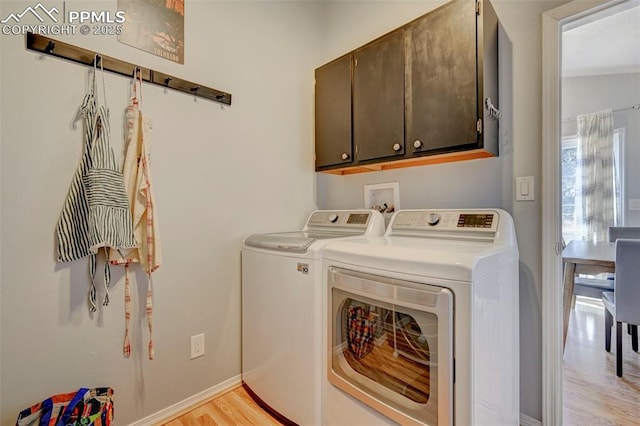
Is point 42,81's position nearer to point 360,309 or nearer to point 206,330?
point 206,330

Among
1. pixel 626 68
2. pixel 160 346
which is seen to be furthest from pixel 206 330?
pixel 626 68

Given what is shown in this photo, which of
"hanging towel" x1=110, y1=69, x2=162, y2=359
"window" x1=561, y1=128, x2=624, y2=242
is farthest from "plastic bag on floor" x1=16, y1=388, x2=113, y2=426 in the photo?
"window" x1=561, y1=128, x2=624, y2=242

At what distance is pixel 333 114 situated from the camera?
1.97m

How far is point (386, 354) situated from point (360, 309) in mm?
194

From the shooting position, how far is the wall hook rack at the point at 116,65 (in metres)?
1.16

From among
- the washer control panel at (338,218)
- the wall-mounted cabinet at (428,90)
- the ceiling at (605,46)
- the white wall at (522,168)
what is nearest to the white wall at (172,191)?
the washer control panel at (338,218)

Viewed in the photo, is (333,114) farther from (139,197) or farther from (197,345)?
(197,345)

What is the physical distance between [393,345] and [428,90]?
1.22 m

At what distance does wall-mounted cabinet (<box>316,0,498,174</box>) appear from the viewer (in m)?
1.33

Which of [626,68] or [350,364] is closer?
[350,364]

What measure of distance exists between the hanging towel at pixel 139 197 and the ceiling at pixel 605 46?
296cm

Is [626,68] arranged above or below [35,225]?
above

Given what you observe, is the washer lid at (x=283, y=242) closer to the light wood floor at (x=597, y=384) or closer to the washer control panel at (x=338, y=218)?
the washer control panel at (x=338, y=218)

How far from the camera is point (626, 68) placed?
3488mm
